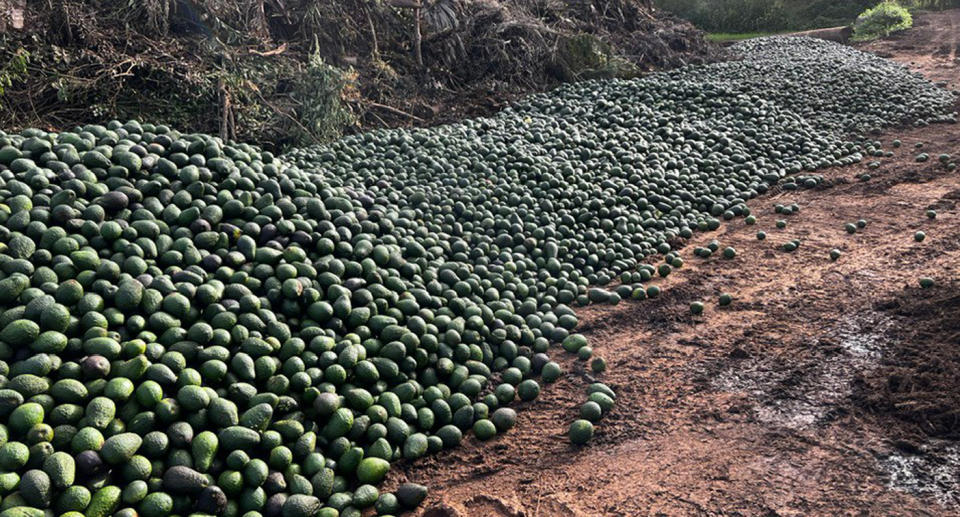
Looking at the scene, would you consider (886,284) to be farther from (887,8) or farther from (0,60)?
(887,8)

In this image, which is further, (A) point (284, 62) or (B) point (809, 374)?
(A) point (284, 62)

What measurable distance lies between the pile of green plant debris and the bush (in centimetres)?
767

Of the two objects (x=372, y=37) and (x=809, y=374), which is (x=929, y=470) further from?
(x=372, y=37)

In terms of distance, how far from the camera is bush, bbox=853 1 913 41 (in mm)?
17562

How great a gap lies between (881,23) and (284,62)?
15.8 metres

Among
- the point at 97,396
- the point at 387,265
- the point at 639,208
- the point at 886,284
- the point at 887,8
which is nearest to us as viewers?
the point at 97,396

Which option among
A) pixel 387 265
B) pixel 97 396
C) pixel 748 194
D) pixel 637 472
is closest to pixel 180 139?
pixel 387 265

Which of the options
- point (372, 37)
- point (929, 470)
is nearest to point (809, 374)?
point (929, 470)

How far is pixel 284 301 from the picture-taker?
4.40m

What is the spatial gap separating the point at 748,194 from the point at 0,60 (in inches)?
347

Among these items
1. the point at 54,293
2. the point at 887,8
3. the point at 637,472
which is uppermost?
the point at 887,8

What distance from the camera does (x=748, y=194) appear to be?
8047 mm

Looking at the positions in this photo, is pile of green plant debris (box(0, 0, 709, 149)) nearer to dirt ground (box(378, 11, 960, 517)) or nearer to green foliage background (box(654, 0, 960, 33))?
dirt ground (box(378, 11, 960, 517))

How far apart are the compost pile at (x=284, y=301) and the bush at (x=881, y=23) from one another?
12.8 meters
